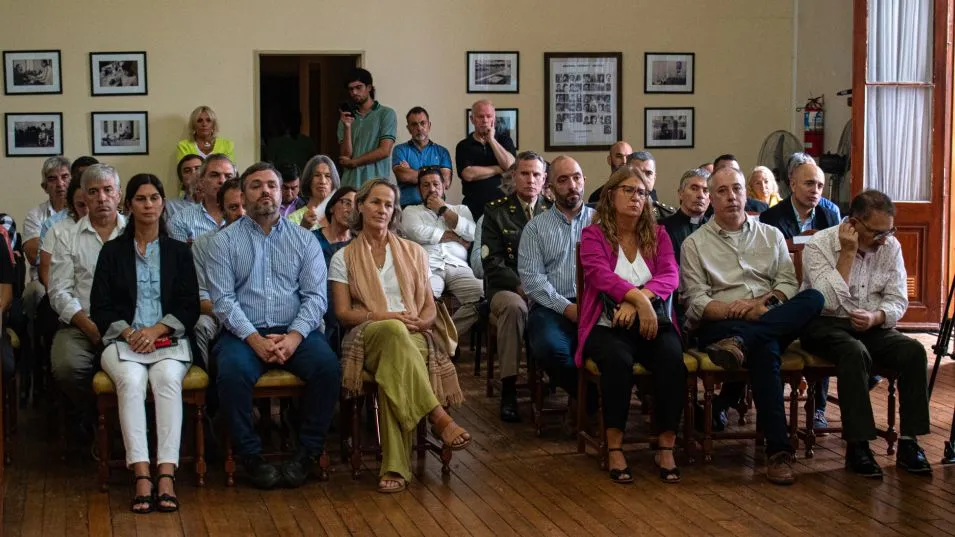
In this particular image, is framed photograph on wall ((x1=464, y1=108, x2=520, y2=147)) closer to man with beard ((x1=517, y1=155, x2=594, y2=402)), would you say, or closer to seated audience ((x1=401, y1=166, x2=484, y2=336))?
seated audience ((x1=401, y1=166, x2=484, y2=336))

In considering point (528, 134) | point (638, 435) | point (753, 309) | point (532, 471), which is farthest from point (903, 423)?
point (528, 134)

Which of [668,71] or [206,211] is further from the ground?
[668,71]

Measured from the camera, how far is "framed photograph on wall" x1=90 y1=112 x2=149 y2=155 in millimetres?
8914

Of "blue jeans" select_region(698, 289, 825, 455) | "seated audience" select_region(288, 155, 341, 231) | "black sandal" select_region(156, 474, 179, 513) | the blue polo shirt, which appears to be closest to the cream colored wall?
the blue polo shirt

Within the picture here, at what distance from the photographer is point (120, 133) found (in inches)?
352

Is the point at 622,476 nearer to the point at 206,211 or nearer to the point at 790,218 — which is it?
the point at 790,218

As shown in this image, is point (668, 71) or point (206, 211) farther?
point (668, 71)

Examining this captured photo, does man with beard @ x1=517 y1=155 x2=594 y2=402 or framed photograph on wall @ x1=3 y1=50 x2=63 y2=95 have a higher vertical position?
framed photograph on wall @ x1=3 y1=50 x2=63 y2=95

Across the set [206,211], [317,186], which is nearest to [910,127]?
[317,186]

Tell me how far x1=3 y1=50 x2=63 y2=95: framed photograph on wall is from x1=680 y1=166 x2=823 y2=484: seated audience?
5.55 meters

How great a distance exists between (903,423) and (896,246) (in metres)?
0.74

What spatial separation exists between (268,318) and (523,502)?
49.7 inches

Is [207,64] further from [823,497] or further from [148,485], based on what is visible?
[823,497]

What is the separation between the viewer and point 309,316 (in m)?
4.79
